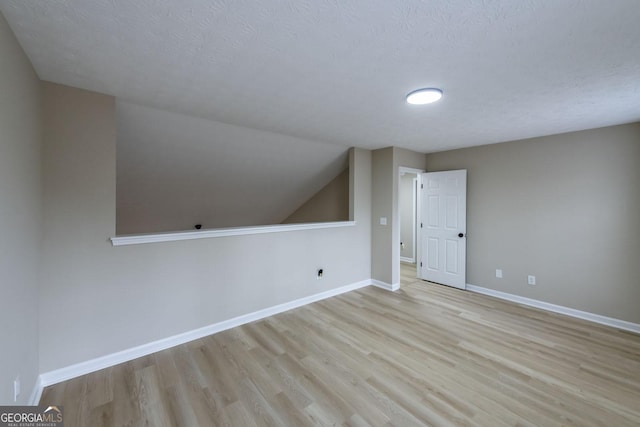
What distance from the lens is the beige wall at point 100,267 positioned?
2.06 metres

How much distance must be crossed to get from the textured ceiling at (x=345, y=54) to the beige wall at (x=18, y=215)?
0.76 ft

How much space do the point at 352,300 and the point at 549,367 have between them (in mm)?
2192

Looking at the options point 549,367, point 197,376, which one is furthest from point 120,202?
→ point 549,367

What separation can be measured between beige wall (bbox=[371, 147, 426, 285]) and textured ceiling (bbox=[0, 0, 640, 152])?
4.87ft

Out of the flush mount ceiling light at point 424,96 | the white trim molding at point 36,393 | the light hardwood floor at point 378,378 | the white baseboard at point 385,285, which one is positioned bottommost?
the light hardwood floor at point 378,378

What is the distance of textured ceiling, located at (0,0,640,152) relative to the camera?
126cm

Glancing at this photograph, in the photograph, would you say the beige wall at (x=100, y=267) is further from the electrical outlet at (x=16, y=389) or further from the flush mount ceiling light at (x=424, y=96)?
the flush mount ceiling light at (x=424, y=96)

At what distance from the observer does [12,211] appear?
1.47 metres

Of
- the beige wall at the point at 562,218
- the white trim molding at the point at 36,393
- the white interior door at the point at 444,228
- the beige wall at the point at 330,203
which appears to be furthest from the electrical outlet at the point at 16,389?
the beige wall at the point at 562,218

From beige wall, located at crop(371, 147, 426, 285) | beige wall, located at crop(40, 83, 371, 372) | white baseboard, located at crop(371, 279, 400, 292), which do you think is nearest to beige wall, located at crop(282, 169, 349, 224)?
beige wall, located at crop(371, 147, 426, 285)

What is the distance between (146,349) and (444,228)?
446cm

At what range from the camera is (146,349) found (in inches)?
96.3

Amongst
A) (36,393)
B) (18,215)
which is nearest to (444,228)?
(18,215)

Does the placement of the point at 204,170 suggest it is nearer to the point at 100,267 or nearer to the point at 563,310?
the point at 100,267
